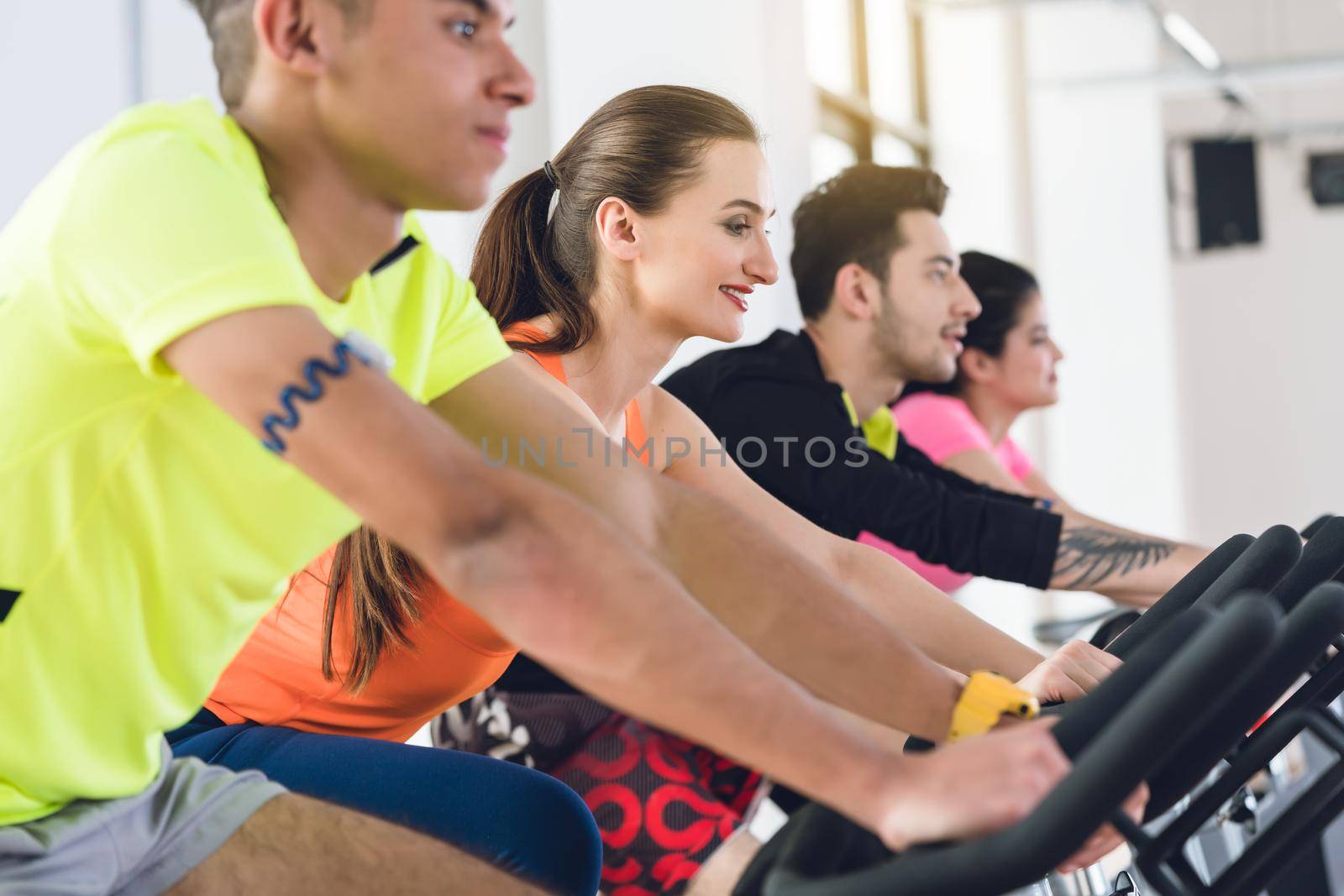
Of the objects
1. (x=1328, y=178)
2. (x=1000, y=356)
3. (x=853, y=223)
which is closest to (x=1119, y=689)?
(x=853, y=223)

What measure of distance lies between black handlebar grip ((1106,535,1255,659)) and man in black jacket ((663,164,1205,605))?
1.00 m

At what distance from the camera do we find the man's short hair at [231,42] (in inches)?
39.4

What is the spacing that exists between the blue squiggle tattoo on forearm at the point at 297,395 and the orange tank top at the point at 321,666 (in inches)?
30.0

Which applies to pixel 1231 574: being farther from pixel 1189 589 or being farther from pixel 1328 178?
pixel 1328 178

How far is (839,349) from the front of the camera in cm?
279

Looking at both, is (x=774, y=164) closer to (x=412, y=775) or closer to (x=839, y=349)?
(x=839, y=349)

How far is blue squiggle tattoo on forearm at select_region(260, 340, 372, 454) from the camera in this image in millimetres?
798

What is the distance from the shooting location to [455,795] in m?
1.39

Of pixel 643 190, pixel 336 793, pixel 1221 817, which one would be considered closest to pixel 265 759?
pixel 336 793

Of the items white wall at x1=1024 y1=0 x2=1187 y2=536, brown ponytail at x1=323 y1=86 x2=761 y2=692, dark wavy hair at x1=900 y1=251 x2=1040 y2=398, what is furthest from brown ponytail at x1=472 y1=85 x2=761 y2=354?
white wall at x1=1024 y1=0 x2=1187 y2=536

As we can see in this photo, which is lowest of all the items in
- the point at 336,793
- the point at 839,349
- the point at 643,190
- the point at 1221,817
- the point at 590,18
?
the point at 1221,817

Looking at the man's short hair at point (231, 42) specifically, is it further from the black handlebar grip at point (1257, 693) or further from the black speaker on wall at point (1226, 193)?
the black speaker on wall at point (1226, 193)

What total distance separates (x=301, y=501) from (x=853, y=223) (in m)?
2.03

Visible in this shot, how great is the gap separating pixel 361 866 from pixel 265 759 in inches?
15.1
